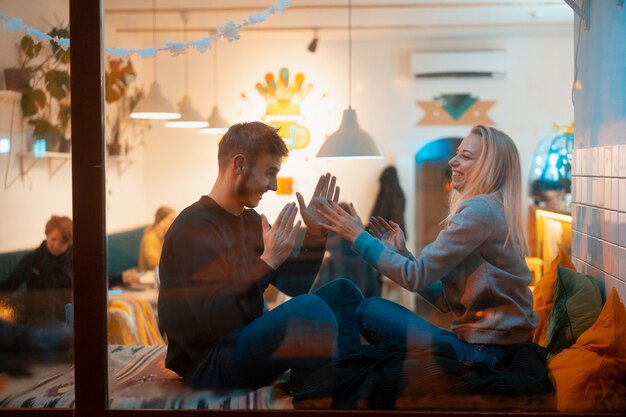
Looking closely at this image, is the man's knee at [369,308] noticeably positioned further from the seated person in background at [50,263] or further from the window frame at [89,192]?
the seated person in background at [50,263]

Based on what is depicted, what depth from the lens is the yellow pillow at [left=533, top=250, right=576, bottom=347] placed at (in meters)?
2.42

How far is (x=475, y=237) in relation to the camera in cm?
224

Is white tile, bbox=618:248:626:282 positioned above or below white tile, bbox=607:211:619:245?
below

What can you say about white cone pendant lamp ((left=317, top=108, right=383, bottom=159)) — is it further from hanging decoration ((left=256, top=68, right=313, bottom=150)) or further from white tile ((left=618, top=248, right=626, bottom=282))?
white tile ((left=618, top=248, right=626, bottom=282))

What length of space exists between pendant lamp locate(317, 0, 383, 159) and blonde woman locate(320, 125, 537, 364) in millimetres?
159

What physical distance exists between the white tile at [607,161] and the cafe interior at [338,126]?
13 millimetres

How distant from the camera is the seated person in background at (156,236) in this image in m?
2.30

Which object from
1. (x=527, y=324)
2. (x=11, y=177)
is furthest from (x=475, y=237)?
(x=11, y=177)

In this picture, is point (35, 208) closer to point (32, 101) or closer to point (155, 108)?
point (32, 101)

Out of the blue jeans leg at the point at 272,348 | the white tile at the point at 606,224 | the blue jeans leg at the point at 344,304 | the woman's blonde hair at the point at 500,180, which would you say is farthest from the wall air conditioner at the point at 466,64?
the blue jeans leg at the point at 272,348

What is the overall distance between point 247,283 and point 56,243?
660mm

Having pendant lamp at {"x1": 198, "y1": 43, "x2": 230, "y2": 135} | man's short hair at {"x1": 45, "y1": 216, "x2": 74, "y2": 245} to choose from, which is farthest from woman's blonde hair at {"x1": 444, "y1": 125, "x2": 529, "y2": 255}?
man's short hair at {"x1": 45, "y1": 216, "x2": 74, "y2": 245}

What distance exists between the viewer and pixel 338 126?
2.31 m

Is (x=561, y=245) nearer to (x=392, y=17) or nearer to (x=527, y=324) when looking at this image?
(x=527, y=324)
